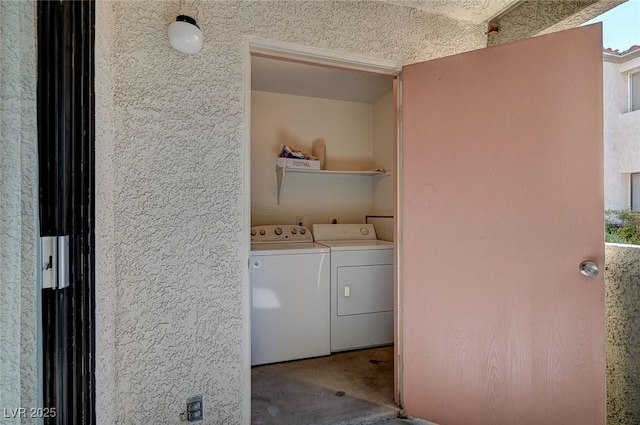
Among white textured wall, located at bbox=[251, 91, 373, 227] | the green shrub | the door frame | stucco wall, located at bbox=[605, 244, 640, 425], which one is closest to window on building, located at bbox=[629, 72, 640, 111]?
the green shrub

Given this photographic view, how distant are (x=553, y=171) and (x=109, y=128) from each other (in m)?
2.10

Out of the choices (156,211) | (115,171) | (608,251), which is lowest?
(608,251)

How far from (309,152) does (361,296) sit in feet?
5.78

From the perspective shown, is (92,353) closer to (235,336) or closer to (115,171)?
(235,336)

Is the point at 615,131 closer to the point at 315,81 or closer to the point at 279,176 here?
the point at 315,81

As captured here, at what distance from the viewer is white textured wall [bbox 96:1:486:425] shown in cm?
127

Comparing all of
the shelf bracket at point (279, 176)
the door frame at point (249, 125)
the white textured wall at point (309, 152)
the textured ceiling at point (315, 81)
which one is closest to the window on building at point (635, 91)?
the door frame at point (249, 125)

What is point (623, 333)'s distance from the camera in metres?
1.41

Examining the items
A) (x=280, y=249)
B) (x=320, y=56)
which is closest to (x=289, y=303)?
(x=280, y=249)

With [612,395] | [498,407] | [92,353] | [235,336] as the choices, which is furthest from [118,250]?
[612,395]

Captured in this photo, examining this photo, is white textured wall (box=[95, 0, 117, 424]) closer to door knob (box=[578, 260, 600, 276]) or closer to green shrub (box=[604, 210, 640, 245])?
door knob (box=[578, 260, 600, 276])

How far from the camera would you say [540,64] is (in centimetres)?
142

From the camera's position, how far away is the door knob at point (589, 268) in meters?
1.29

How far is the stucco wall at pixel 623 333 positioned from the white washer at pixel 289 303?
1796 mm
